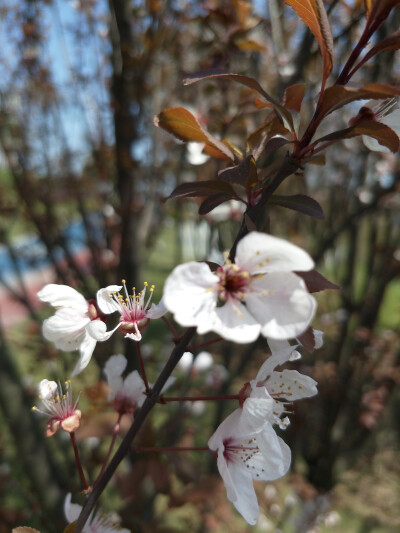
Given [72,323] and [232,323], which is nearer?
[232,323]

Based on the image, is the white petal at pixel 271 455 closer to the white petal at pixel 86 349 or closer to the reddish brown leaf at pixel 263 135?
the white petal at pixel 86 349

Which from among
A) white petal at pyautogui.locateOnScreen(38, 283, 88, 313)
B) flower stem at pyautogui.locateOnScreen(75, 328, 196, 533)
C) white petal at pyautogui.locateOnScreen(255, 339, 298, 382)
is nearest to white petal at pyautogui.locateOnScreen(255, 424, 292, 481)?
white petal at pyautogui.locateOnScreen(255, 339, 298, 382)

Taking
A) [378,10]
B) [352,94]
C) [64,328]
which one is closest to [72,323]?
[64,328]

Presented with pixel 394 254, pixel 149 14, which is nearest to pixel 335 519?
pixel 394 254

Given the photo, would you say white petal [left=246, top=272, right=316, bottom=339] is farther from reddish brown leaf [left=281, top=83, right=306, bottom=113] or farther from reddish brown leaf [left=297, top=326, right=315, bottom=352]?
reddish brown leaf [left=281, top=83, right=306, bottom=113]

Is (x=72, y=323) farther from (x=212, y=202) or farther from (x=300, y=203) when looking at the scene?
(x=300, y=203)

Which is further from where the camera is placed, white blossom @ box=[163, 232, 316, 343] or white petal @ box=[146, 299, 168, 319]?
white petal @ box=[146, 299, 168, 319]
